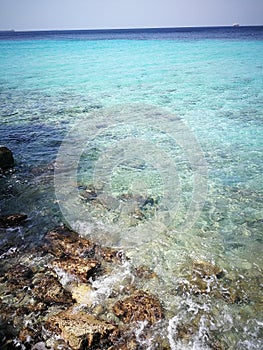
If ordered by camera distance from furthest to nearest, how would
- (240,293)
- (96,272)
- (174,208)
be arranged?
(174,208)
(96,272)
(240,293)

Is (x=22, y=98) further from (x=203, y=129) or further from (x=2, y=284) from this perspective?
(x=2, y=284)

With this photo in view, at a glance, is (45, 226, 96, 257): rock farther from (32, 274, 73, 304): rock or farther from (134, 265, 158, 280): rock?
(134, 265, 158, 280): rock

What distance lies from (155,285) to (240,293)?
135 centimetres

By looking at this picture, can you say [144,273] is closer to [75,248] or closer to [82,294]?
[82,294]

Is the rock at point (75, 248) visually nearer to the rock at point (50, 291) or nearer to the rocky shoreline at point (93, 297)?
the rocky shoreline at point (93, 297)

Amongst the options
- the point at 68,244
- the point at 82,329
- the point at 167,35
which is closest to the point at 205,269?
the point at 82,329

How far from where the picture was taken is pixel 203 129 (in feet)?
36.1

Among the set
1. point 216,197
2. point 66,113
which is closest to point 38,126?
point 66,113

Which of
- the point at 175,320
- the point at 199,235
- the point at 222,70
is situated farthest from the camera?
the point at 222,70

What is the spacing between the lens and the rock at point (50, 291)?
13.0 feet

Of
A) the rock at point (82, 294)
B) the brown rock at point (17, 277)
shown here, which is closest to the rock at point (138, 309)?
the rock at point (82, 294)

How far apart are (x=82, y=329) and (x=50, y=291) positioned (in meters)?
0.94

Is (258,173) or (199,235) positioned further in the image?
(258,173)

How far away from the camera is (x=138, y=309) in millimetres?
3832
